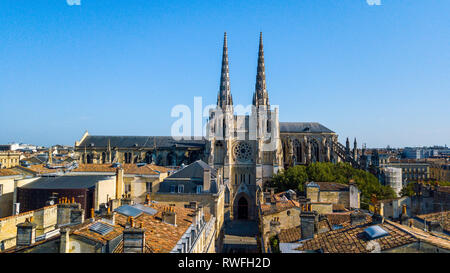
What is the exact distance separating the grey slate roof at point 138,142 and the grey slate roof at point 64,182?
45.6m

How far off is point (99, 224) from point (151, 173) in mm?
20091

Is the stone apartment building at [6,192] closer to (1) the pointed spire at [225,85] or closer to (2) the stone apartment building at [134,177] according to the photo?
(2) the stone apartment building at [134,177]

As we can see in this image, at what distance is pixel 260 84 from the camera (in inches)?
2500

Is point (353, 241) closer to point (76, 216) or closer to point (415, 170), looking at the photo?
point (76, 216)

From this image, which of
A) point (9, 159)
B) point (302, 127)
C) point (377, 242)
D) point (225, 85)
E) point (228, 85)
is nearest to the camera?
point (377, 242)

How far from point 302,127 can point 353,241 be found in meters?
62.6

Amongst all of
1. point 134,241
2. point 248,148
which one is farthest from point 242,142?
point 134,241

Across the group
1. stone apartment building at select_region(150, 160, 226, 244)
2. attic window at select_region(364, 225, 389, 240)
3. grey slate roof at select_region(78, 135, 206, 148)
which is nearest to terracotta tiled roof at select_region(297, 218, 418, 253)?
attic window at select_region(364, 225, 389, 240)

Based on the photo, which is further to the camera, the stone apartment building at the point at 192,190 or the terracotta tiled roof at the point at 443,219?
the stone apartment building at the point at 192,190

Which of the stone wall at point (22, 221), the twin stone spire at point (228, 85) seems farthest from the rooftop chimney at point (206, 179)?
the twin stone spire at point (228, 85)

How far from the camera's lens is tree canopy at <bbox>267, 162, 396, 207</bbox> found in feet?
140

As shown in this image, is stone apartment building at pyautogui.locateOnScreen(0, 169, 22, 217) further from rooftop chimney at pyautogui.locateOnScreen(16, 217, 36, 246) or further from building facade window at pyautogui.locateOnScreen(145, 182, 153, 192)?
rooftop chimney at pyautogui.locateOnScreen(16, 217, 36, 246)

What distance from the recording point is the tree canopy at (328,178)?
4255 cm
